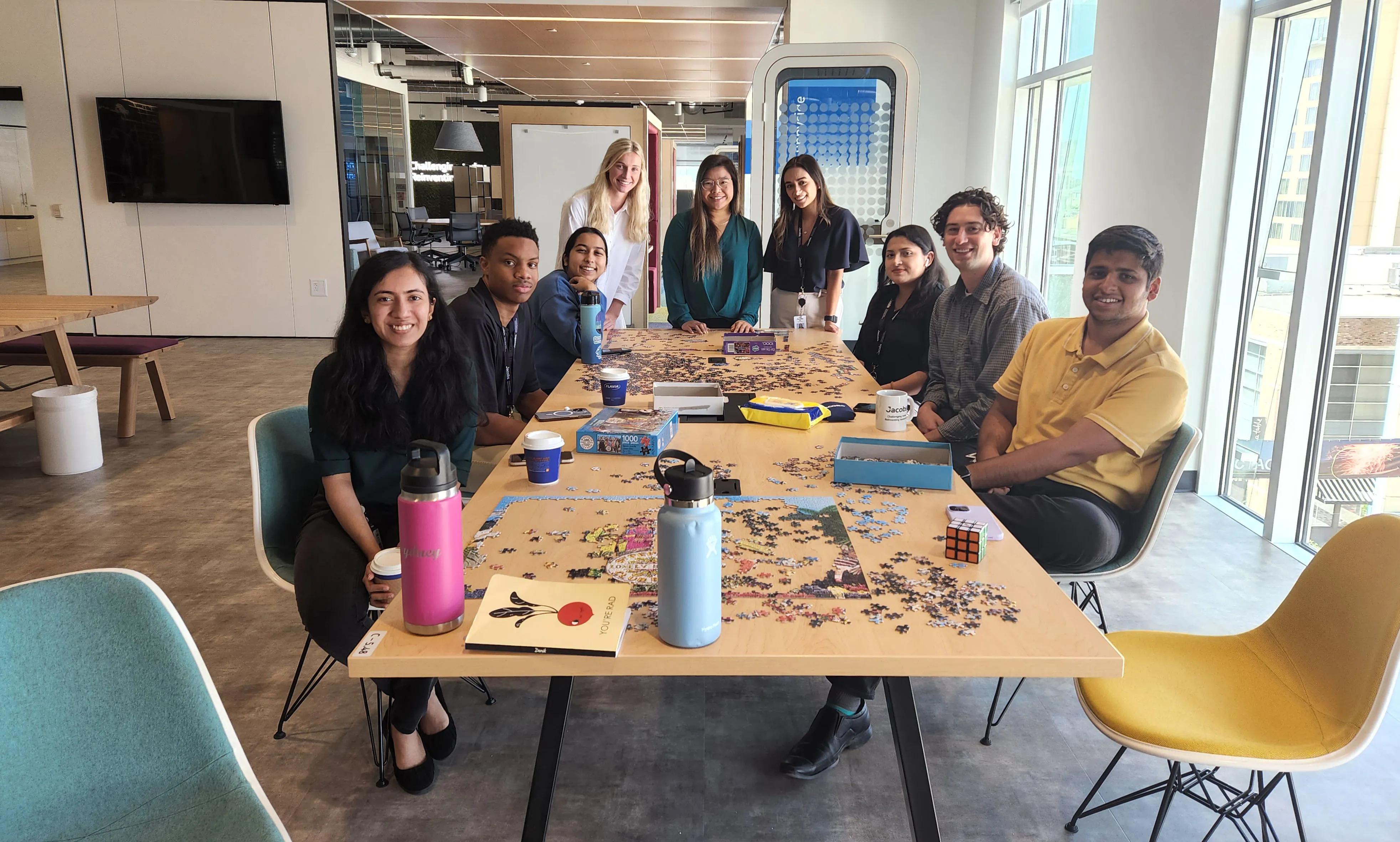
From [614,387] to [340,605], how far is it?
975 millimetres

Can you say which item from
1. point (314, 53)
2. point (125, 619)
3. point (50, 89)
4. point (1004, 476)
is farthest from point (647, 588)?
point (50, 89)

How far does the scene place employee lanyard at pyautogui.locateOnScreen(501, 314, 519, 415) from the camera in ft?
9.97

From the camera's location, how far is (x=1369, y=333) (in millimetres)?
3471

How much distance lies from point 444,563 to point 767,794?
1182 millimetres

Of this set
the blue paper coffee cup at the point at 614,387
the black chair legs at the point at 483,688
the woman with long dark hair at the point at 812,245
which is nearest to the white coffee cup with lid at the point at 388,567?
the black chair legs at the point at 483,688

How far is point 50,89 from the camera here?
804 cm

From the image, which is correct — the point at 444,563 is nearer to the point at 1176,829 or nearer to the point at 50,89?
the point at 1176,829

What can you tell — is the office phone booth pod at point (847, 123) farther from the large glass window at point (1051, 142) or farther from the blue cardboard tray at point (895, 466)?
the blue cardboard tray at point (895, 466)

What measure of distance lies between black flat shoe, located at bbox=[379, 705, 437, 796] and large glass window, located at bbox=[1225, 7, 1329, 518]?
3.41 metres

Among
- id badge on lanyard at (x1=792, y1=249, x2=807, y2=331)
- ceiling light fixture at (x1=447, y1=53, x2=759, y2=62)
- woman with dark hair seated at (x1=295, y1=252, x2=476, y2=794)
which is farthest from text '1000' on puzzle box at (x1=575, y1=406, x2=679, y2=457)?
ceiling light fixture at (x1=447, y1=53, x2=759, y2=62)

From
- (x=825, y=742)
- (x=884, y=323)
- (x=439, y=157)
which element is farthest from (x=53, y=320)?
(x=439, y=157)

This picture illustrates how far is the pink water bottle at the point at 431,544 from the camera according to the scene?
4.12 feet

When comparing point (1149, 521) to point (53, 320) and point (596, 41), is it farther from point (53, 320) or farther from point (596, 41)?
point (596, 41)

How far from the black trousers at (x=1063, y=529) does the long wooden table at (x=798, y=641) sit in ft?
1.23
